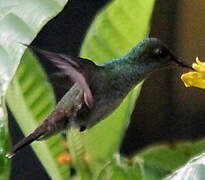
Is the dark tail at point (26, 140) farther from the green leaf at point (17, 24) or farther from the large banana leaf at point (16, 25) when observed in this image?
the green leaf at point (17, 24)

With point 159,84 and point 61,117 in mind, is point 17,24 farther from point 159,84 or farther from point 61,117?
point 159,84

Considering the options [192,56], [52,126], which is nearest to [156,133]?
[192,56]

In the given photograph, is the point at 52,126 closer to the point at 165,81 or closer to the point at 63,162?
the point at 63,162

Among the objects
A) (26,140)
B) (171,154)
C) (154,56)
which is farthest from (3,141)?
(171,154)

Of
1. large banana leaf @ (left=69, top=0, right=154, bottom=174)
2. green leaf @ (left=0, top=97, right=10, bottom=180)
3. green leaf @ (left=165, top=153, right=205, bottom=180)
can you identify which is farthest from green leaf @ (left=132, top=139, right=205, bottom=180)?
green leaf @ (left=165, top=153, right=205, bottom=180)

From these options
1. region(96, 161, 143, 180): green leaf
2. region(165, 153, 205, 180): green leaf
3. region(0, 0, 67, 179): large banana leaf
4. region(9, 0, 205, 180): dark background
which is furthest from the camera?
region(9, 0, 205, 180): dark background

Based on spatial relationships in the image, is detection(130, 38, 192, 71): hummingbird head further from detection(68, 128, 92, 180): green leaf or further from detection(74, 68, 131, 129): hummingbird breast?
detection(68, 128, 92, 180): green leaf
